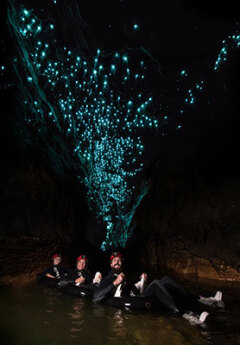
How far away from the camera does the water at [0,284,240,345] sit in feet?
10.3

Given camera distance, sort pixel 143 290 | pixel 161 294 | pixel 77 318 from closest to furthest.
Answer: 1. pixel 77 318
2. pixel 161 294
3. pixel 143 290

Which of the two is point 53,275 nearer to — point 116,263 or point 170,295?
point 116,263

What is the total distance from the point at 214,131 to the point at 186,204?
12.6ft

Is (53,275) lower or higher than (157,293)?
lower

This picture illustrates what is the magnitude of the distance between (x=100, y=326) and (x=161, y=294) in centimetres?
139

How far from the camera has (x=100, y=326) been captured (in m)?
A: 3.73

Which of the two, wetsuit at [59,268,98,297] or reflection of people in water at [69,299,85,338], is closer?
reflection of people in water at [69,299,85,338]

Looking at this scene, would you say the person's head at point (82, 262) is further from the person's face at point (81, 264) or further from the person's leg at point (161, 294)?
the person's leg at point (161, 294)

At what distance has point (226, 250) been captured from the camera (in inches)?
357

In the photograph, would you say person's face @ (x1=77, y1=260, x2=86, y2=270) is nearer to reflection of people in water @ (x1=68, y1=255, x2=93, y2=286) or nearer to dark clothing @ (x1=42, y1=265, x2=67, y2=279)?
reflection of people in water @ (x1=68, y1=255, x2=93, y2=286)

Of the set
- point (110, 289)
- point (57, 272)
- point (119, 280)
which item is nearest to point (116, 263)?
point (119, 280)

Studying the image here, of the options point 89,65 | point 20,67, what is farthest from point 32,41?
point 89,65

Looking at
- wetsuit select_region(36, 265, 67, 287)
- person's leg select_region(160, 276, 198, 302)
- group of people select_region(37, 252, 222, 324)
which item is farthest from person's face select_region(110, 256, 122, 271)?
wetsuit select_region(36, 265, 67, 287)

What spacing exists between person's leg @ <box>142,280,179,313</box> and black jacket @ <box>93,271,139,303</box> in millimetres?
363
